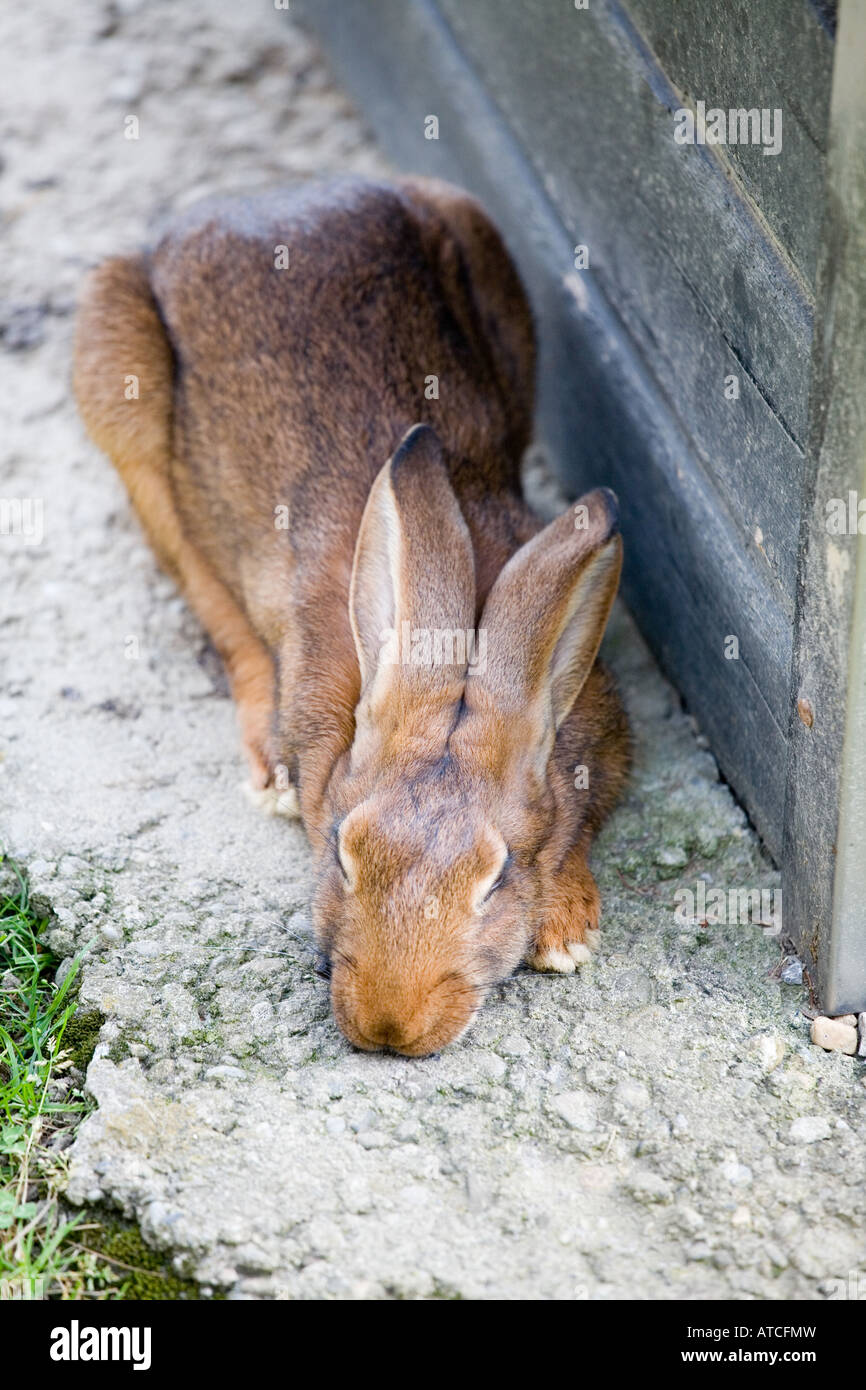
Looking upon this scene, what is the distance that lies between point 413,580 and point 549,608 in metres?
0.34

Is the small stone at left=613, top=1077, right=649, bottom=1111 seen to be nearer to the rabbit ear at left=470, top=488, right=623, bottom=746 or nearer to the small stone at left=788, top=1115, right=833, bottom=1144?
the small stone at left=788, top=1115, right=833, bottom=1144

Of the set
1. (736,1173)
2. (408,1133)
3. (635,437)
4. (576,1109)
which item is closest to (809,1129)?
(736,1173)

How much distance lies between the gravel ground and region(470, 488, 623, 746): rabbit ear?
27.9 inches

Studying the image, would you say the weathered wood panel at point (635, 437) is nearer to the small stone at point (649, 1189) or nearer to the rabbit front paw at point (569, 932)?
the rabbit front paw at point (569, 932)

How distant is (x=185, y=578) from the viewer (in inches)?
208

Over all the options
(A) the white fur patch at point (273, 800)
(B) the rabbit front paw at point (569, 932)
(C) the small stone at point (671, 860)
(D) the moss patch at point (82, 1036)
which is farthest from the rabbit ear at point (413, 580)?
(D) the moss patch at point (82, 1036)

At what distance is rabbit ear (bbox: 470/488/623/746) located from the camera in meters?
3.81

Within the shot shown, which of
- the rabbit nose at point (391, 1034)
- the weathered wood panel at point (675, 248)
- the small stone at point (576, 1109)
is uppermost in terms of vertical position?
the weathered wood panel at point (675, 248)

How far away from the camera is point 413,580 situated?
12.6ft

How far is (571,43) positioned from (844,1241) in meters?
3.52

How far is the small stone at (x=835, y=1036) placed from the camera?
3.67m

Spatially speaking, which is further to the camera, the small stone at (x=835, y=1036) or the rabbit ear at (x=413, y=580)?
the rabbit ear at (x=413, y=580)

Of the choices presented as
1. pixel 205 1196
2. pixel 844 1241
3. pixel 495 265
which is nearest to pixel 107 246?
pixel 495 265

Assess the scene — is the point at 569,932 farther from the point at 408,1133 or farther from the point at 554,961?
the point at 408,1133
